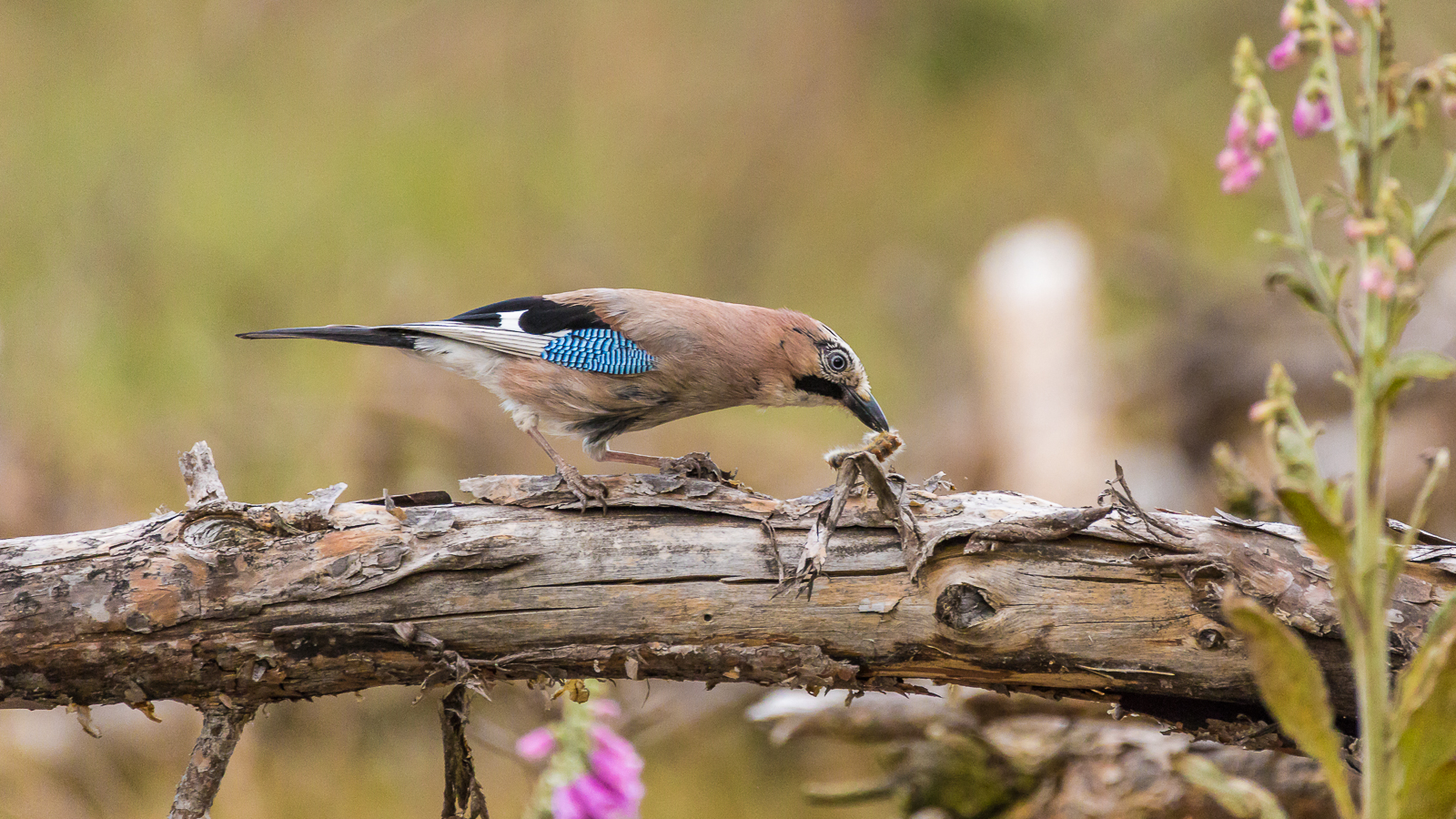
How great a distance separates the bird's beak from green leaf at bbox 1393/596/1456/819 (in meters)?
1.74

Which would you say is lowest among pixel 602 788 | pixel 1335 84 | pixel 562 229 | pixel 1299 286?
pixel 602 788

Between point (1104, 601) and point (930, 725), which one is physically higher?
point (1104, 601)

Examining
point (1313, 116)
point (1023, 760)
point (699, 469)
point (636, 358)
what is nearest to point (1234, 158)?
point (1313, 116)

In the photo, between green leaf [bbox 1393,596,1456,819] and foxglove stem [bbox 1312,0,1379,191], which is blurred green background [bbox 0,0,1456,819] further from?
foxglove stem [bbox 1312,0,1379,191]

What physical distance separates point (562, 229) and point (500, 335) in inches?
242

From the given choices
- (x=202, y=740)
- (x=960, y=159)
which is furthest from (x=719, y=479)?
(x=960, y=159)

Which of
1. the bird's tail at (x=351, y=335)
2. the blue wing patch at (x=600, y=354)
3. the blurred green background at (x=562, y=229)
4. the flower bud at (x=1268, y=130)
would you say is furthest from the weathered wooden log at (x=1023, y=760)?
the flower bud at (x=1268, y=130)

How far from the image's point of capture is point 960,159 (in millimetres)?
10172

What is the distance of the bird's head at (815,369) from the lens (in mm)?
2973

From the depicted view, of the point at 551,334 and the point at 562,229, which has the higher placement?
the point at 562,229

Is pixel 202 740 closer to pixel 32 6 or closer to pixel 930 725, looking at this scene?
pixel 930 725

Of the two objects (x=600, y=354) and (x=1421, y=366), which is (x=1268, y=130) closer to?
(x=1421, y=366)

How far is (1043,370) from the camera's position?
6.48m

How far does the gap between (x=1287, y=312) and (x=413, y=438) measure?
184 inches
